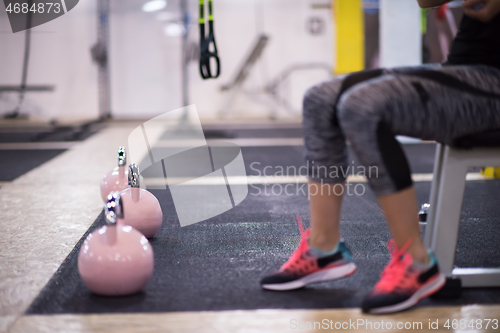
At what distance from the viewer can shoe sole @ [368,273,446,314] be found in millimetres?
997

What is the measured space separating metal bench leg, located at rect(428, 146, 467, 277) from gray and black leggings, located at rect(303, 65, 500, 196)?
0.07 meters

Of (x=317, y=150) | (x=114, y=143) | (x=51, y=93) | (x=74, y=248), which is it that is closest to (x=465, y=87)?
(x=317, y=150)

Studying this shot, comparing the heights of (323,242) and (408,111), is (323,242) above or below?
below

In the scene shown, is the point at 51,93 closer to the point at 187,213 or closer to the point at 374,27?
the point at 374,27

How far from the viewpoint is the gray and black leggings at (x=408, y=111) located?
964 millimetres

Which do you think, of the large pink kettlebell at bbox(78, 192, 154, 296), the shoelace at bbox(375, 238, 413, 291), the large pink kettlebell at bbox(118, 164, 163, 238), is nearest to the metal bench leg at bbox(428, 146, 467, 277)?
the shoelace at bbox(375, 238, 413, 291)

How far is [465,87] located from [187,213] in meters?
1.24

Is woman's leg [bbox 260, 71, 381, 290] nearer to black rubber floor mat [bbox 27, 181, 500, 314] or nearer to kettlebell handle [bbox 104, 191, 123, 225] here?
black rubber floor mat [bbox 27, 181, 500, 314]

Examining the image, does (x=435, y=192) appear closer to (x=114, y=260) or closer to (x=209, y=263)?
(x=209, y=263)

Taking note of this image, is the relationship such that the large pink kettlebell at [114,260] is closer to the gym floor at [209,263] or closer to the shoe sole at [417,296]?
the gym floor at [209,263]

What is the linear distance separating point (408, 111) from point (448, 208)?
0.27m

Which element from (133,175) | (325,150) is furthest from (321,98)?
(133,175)

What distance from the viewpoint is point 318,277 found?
1.12 meters

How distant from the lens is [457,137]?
3.45ft
